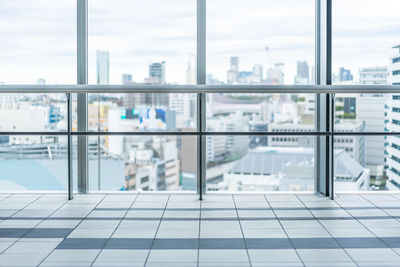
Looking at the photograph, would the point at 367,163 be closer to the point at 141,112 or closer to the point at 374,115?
the point at 374,115

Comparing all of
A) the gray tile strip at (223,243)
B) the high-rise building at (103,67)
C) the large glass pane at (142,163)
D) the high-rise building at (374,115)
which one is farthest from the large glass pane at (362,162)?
the high-rise building at (103,67)

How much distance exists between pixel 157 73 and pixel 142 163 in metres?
0.81

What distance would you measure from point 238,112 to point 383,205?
1.40m

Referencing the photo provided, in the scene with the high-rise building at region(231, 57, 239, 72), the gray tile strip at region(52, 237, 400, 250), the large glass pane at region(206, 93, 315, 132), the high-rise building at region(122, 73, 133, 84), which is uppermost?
the high-rise building at region(231, 57, 239, 72)

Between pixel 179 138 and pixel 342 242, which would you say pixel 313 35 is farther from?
pixel 342 242

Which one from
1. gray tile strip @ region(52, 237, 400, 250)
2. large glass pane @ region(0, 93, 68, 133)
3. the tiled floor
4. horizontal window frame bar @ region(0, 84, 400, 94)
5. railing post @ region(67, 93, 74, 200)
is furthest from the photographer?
large glass pane @ region(0, 93, 68, 133)

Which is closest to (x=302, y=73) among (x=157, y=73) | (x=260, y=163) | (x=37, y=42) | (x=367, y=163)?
(x=260, y=163)

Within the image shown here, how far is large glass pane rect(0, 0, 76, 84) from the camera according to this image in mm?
4223

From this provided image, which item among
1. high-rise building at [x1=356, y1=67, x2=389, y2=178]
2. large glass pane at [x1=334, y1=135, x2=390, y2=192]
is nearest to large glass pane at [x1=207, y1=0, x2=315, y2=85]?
high-rise building at [x1=356, y1=67, x2=389, y2=178]

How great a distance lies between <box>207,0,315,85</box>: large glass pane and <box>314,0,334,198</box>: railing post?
69 mm

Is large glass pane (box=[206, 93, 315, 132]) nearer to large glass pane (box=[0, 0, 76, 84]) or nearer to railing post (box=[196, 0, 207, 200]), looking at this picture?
railing post (box=[196, 0, 207, 200])

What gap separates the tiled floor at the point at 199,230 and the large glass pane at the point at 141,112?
0.61 metres

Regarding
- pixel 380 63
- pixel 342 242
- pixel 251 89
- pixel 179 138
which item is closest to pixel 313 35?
pixel 380 63

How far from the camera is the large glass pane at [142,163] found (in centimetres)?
412
